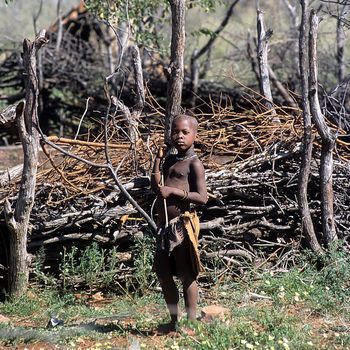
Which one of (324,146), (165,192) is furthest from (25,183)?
(324,146)

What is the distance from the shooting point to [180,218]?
4.64 metres

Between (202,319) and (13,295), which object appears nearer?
(202,319)

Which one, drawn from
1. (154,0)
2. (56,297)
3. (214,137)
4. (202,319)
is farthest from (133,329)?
(154,0)

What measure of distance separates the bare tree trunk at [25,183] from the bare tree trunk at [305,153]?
2184 millimetres

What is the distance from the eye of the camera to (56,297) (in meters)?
5.94

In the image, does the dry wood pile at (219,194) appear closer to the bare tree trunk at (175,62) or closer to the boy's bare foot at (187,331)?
the bare tree trunk at (175,62)

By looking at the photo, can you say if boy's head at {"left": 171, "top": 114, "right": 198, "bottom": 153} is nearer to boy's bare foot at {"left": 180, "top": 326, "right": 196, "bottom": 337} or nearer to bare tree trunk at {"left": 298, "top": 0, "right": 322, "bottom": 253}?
boy's bare foot at {"left": 180, "top": 326, "right": 196, "bottom": 337}

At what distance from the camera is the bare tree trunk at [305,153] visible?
623 cm

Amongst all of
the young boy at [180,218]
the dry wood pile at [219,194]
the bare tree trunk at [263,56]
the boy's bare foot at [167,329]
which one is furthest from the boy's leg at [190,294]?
the bare tree trunk at [263,56]

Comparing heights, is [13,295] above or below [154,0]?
below

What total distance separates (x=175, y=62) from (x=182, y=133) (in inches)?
59.6

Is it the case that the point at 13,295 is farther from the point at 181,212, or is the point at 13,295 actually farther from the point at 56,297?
the point at 181,212

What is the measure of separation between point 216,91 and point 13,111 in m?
8.23

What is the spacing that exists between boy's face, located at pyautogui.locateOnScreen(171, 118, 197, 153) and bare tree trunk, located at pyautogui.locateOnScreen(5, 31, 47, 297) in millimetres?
1313
